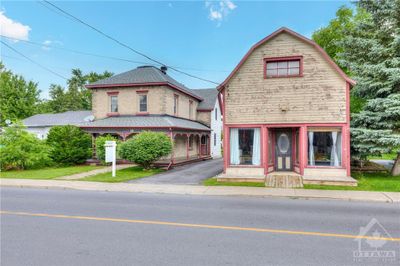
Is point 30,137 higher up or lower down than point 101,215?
higher up

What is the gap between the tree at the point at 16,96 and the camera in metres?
42.4

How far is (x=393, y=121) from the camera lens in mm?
13203

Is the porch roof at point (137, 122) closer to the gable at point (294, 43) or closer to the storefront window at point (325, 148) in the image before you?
the gable at point (294, 43)

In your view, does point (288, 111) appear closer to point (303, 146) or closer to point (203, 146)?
point (303, 146)

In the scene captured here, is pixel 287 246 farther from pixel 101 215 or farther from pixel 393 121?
pixel 393 121

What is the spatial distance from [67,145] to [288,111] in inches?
648

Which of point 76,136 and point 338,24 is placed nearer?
point 76,136

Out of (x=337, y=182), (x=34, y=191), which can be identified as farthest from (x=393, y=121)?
(x=34, y=191)

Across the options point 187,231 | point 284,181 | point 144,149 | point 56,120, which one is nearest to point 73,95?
point 56,120

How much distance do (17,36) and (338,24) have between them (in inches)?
1082

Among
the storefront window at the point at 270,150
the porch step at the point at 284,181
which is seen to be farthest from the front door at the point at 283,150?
the porch step at the point at 284,181

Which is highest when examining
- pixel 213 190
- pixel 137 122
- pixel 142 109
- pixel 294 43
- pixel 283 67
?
pixel 294 43

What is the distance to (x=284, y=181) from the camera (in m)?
12.1

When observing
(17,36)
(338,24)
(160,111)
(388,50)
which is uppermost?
(338,24)
